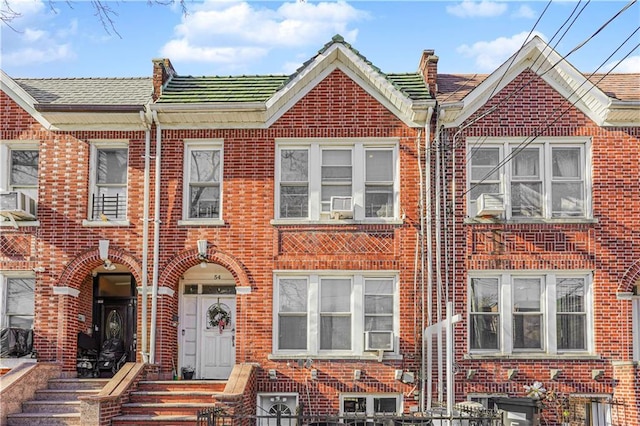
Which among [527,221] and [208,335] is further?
[208,335]

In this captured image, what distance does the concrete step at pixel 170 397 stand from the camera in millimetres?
16250

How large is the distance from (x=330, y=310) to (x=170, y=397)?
3706 millimetres

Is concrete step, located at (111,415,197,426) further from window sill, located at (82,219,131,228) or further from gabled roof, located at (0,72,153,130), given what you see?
gabled roof, located at (0,72,153,130)

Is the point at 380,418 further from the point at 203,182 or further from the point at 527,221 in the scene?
the point at 203,182

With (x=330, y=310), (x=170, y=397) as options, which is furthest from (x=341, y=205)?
(x=170, y=397)

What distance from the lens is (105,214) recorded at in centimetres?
1820

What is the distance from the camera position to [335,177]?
18.0 metres

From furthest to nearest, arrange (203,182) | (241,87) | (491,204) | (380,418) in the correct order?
(241,87), (203,182), (491,204), (380,418)

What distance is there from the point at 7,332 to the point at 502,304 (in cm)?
1025

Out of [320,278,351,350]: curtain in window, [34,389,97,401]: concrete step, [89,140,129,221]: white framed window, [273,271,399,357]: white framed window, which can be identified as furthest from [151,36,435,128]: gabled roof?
[34,389,97,401]: concrete step

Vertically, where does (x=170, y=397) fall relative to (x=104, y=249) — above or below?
below

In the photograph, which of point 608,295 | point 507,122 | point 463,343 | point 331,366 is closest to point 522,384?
point 463,343

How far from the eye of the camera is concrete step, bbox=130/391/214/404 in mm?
16250

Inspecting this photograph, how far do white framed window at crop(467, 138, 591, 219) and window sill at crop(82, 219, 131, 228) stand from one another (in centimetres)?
728
